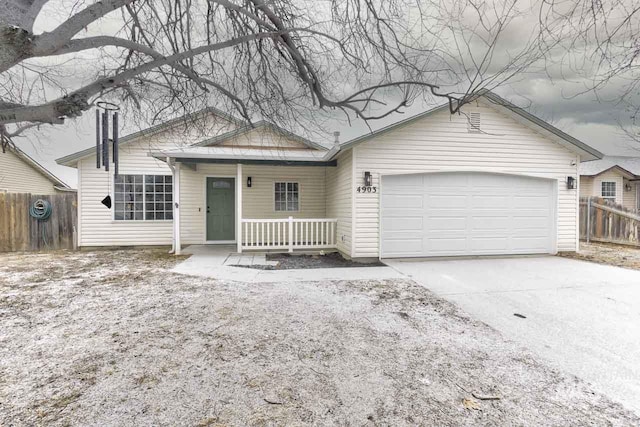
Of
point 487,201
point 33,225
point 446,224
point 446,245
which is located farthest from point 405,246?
point 33,225

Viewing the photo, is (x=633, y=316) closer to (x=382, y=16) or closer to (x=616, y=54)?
(x=616, y=54)

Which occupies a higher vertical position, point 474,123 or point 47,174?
point 474,123

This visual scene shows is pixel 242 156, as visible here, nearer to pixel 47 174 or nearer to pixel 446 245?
pixel 446 245

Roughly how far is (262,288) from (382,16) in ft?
13.9

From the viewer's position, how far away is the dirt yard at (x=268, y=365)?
2156mm

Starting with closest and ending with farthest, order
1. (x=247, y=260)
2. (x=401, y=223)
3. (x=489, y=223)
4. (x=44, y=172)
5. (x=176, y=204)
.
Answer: (x=247, y=260) < (x=401, y=223) < (x=489, y=223) < (x=176, y=204) < (x=44, y=172)

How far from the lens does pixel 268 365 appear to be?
110 inches

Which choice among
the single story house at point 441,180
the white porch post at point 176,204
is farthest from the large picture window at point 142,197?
the white porch post at point 176,204

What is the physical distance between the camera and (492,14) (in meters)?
3.04

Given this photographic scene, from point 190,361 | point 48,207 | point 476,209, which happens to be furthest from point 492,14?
point 48,207

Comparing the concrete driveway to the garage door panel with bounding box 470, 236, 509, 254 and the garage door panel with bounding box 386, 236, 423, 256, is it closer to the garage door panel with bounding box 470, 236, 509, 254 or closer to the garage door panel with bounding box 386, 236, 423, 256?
the garage door panel with bounding box 386, 236, 423, 256

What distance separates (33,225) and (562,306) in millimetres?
13299

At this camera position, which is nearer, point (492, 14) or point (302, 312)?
point (492, 14)

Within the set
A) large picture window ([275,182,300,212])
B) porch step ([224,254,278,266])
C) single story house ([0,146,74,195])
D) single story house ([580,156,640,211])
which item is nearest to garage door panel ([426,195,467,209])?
porch step ([224,254,278,266])
